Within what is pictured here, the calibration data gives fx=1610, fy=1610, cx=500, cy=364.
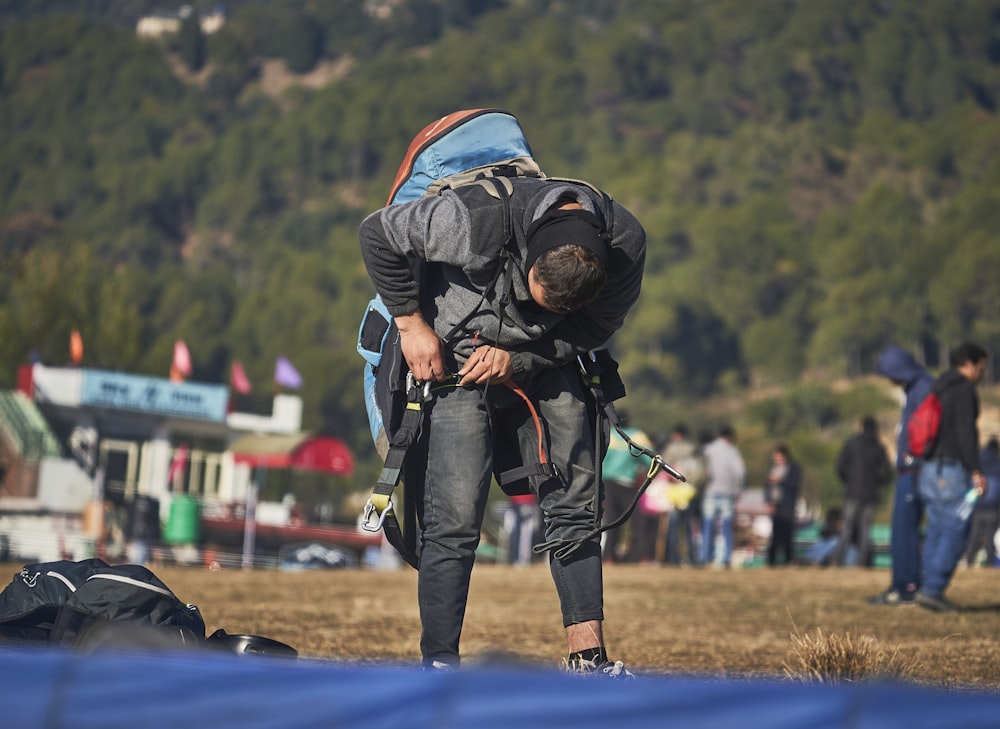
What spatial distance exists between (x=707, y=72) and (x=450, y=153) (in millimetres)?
189177

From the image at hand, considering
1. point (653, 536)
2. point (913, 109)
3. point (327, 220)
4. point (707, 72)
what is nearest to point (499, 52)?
point (707, 72)

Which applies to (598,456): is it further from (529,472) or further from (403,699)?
(403,699)

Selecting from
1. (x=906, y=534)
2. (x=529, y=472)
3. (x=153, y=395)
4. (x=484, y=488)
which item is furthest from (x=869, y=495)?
(x=153, y=395)

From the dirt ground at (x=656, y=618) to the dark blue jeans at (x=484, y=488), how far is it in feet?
0.75

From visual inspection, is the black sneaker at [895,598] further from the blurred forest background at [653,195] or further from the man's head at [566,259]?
the blurred forest background at [653,195]

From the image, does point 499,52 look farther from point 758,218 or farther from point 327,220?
point 758,218

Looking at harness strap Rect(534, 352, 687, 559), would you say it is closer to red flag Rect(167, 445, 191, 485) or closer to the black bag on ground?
the black bag on ground

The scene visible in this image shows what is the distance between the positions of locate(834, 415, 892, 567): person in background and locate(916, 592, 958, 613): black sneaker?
5.40 m

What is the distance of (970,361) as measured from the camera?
812 centimetres

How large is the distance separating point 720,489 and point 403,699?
41.9 feet

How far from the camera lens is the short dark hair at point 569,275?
3.54 meters

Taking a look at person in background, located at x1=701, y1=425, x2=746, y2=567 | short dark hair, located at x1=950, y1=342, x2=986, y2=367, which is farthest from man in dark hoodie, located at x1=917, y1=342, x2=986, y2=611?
person in background, located at x1=701, y1=425, x2=746, y2=567

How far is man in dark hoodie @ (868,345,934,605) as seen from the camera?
8438 mm

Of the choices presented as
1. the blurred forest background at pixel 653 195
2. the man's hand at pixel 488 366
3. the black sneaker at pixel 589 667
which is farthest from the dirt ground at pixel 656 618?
the blurred forest background at pixel 653 195
